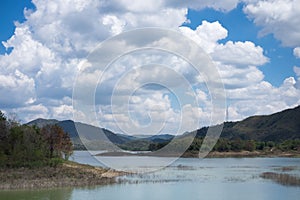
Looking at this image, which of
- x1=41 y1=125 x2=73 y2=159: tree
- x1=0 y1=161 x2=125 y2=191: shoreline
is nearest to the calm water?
x1=0 y1=161 x2=125 y2=191: shoreline

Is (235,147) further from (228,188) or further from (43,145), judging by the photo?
(228,188)

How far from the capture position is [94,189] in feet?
160

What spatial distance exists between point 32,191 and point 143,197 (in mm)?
12105

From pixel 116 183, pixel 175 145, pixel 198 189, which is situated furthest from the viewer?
pixel 175 145

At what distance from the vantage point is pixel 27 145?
65625mm

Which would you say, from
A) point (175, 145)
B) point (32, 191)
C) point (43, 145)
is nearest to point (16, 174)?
point (32, 191)

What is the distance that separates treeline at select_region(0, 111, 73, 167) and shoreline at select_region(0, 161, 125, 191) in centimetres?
338

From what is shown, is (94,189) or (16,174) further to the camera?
(16,174)

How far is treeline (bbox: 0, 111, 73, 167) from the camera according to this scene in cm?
6356

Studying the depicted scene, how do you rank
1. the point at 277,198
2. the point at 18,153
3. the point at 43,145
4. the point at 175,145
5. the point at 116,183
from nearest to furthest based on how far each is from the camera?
1. the point at 277,198
2. the point at 116,183
3. the point at 18,153
4. the point at 43,145
5. the point at 175,145

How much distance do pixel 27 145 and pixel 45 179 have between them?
47.5ft

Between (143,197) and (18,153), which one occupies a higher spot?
(18,153)

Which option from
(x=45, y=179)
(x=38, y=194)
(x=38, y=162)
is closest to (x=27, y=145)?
(x=38, y=162)

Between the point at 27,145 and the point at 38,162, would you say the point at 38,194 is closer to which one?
the point at 38,162
